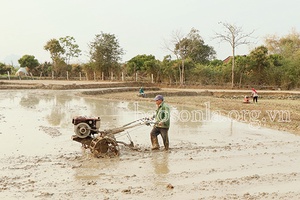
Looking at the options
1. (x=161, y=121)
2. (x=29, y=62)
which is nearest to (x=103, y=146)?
(x=161, y=121)

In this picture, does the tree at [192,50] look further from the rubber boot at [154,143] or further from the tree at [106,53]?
the rubber boot at [154,143]

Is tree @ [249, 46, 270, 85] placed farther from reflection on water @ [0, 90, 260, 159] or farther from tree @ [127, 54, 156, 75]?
reflection on water @ [0, 90, 260, 159]

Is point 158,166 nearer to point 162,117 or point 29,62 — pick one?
Answer: point 162,117

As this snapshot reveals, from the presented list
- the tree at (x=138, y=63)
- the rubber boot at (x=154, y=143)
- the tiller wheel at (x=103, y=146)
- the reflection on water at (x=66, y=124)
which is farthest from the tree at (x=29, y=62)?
the tiller wheel at (x=103, y=146)

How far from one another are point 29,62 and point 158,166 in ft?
138

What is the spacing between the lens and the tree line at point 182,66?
37.9 m

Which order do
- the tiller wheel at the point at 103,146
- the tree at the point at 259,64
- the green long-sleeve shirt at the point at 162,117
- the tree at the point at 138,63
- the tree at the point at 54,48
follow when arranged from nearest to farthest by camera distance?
the tiller wheel at the point at 103,146 → the green long-sleeve shirt at the point at 162,117 → the tree at the point at 259,64 → the tree at the point at 138,63 → the tree at the point at 54,48

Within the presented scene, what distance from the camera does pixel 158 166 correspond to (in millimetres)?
7859

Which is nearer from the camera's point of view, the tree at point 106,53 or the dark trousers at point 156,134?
the dark trousers at point 156,134

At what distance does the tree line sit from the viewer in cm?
3794

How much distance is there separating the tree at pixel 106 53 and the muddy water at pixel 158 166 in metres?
29.2

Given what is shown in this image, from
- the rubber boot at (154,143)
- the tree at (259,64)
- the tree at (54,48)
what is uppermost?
the tree at (54,48)

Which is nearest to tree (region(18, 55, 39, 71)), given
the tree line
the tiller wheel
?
the tree line

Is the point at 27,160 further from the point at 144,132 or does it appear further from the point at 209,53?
the point at 209,53
